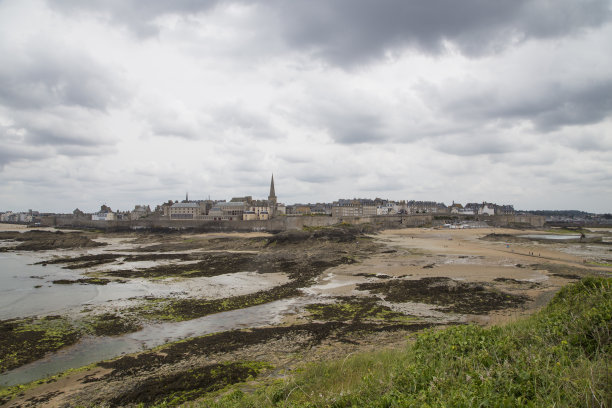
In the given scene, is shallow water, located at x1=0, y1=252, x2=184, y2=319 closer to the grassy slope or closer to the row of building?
the grassy slope

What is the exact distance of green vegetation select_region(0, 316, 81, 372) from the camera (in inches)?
388

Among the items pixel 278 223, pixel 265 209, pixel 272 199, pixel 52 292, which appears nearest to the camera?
pixel 52 292

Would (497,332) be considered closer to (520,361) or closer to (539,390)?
(520,361)

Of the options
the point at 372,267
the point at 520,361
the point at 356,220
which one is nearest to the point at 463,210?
the point at 356,220

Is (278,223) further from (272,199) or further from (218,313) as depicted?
(218,313)

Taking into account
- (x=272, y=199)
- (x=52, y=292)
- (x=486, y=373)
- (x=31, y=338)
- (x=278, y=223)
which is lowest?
(x=52, y=292)

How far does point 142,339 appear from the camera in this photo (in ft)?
36.9

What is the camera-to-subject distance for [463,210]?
128500 mm

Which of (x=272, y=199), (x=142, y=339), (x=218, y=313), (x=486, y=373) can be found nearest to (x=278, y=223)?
(x=272, y=199)

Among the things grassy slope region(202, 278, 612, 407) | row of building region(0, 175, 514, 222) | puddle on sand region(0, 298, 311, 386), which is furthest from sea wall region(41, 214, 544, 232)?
grassy slope region(202, 278, 612, 407)

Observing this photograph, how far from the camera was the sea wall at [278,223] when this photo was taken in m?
70.1

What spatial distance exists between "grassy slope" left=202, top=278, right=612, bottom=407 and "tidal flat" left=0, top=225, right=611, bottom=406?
2304mm

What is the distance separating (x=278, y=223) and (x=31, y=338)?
5879cm

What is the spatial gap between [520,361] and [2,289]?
83.1 ft
